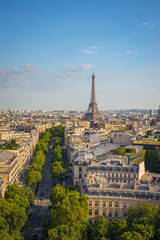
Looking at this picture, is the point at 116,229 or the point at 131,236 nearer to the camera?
the point at 131,236

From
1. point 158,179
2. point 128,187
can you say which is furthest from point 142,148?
point 128,187

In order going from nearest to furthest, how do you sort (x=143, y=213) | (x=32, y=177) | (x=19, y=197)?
(x=143, y=213)
(x=19, y=197)
(x=32, y=177)

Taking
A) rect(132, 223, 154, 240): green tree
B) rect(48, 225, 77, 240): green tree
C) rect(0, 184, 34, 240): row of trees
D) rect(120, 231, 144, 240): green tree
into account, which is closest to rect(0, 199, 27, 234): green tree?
rect(0, 184, 34, 240): row of trees

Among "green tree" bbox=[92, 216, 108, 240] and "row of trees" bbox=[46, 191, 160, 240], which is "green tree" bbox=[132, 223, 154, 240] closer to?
"row of trees" bbox=[46, 191, 160, 240]

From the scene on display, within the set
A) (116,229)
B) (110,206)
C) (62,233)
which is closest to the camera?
(62,233)

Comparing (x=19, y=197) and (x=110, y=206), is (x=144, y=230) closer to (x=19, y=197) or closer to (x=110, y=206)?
(x=110, y=206)

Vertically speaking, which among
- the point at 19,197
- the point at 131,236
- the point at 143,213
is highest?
the point at 143,213

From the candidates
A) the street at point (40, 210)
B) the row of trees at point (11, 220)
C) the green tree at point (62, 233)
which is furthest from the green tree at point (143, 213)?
the row of trees at point (11, 220)

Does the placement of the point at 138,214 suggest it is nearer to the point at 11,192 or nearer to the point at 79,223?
the point at 79,223

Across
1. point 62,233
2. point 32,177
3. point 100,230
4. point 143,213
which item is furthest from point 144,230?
point 32,177

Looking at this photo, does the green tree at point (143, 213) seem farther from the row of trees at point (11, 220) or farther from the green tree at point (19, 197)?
the green tree at point (19, 197)

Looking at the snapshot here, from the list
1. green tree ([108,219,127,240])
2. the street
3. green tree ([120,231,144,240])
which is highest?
green tree ([120,231,144,240])
